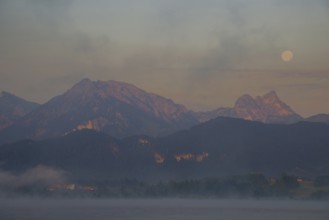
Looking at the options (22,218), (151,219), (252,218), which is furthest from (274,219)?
(22,218)

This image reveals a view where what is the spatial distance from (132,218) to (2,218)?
40.3m

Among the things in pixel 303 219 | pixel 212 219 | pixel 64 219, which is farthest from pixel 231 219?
pixel 64 219

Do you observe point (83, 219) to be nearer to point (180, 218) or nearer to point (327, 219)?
point (180, 218)

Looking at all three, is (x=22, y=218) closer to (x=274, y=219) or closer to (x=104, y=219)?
(x=104, y=219)

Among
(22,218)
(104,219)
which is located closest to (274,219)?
(104,219)

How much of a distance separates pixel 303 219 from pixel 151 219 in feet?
154

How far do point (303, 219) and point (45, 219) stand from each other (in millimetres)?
79756

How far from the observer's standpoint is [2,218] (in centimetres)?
18625

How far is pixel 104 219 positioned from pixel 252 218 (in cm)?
4656

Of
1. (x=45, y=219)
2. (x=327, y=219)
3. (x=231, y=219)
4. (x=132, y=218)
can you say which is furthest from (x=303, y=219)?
(x=45, y=219)

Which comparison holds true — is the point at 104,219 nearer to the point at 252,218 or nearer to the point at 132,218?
the point at 132,218

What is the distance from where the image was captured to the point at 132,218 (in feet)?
629

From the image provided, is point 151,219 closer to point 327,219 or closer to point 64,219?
point 64,219

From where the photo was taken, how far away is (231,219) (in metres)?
187
